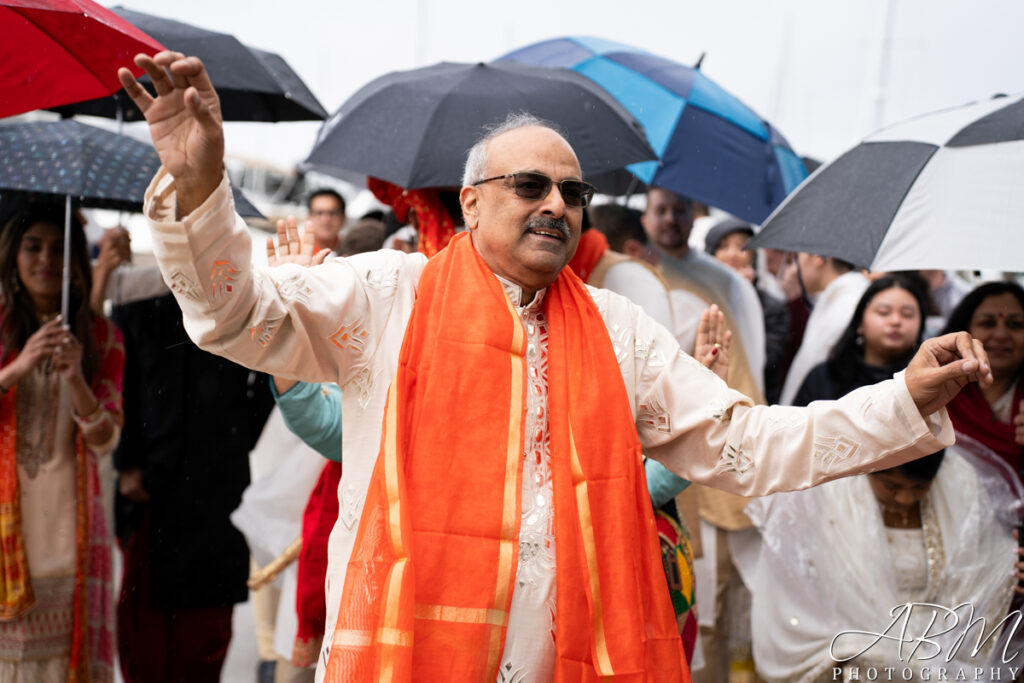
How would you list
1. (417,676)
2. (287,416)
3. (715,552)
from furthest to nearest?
(715,552) → (287,416) → (417,676)

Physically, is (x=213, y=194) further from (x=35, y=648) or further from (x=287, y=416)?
(x=35, y=648)

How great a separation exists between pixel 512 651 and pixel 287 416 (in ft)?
3.41

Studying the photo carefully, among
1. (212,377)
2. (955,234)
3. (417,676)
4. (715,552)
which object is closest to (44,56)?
(212,377)

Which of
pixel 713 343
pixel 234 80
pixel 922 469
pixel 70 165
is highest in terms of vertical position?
pixel 234 80

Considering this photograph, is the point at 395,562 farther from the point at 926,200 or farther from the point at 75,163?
the point at 75,163

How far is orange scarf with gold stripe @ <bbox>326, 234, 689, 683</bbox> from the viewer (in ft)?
7.75

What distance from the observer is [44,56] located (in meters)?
3.45

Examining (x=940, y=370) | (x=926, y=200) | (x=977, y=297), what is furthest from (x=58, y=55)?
(x=977, y=297)

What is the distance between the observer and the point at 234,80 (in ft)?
15.1

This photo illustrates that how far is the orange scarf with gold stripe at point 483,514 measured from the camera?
236cm

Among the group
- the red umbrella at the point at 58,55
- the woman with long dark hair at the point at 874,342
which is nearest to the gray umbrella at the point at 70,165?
the red umbrella at the point at 58,55

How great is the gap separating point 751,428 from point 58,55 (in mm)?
2481

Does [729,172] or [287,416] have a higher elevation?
[729,172]

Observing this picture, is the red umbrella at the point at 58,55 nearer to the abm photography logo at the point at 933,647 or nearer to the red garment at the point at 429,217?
the red garment at the point at 429,217
